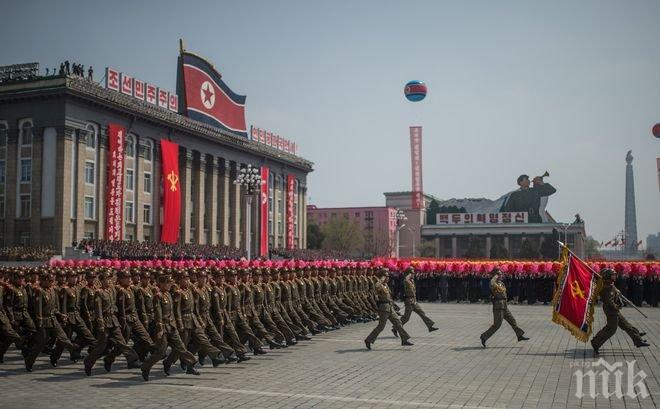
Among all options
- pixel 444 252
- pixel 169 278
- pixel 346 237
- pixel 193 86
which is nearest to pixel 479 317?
pixel 169 278

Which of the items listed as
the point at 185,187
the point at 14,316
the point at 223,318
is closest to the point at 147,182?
the point at 185,187

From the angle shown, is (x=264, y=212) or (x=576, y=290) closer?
(x=576, y=290)

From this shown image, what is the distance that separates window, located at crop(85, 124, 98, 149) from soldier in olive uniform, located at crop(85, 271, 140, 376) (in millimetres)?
36366

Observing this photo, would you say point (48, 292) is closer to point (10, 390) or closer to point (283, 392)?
point (10, 390)

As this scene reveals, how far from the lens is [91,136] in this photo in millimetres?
45156

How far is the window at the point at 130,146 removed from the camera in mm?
48469

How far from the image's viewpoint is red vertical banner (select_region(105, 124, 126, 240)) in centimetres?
4422

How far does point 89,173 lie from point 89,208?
7.69 feet

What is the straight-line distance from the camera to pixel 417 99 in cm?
5569

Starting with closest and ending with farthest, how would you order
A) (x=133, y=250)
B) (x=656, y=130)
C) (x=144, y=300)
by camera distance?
1. (x=144, y=300)
2. (x=133, y=250)
3. (x=656, y=130)

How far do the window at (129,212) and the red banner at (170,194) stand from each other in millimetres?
2666

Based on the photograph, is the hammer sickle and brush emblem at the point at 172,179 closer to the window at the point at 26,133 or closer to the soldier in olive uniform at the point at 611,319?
the window at the point at 26,133

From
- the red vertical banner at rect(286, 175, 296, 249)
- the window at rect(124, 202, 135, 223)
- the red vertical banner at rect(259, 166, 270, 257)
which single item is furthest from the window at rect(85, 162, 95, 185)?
the red vertical banner at rect(286, 175, 296, 249)

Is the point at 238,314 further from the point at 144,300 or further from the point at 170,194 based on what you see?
the point at 170,194
